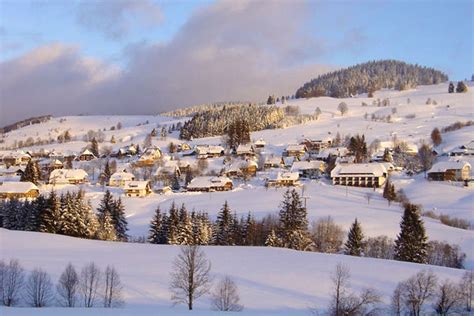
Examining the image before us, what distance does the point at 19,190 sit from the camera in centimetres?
7738

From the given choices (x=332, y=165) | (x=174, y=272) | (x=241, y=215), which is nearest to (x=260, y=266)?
(x=174, y=272)

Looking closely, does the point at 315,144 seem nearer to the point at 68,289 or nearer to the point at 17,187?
the point at 17,187

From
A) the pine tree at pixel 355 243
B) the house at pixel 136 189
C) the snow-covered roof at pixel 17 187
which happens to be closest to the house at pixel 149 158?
the house at pixel 136 189

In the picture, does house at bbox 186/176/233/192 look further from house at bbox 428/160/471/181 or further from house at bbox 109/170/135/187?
house at bbox 428/160/471/181

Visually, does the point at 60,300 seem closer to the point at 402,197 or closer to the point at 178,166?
the point at 402,197

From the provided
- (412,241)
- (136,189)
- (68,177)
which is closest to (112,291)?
(412,241)

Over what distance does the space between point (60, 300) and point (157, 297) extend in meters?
5.23

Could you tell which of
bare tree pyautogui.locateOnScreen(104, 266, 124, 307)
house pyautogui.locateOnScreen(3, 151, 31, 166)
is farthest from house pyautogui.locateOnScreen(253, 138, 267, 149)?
bare tree pyautogui.locateOnScreen(104, 266, 124, 307)

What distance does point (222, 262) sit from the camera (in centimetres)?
3919

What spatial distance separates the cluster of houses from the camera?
8362 cm

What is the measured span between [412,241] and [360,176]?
41.3 m

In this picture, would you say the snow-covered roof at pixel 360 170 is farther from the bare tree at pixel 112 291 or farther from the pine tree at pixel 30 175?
the bare tree at pixel 112 291

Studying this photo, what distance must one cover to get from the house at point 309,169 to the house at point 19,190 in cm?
4271

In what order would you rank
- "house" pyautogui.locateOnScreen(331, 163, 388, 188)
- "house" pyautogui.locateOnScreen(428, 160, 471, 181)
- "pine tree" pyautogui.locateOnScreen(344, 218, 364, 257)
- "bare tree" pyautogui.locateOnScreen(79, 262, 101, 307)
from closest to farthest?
"bare tree" pyautogui.locateOnScreen(79, 262, 101, 307), "pine tree" pyautogui.locateOnScreen(344, 218, 364, 257), "house" pyautogui.locateOnScreen(428, 160, 471, 181), "house" pyautogui.locateOnScreen(331, 163, 388, 188)
